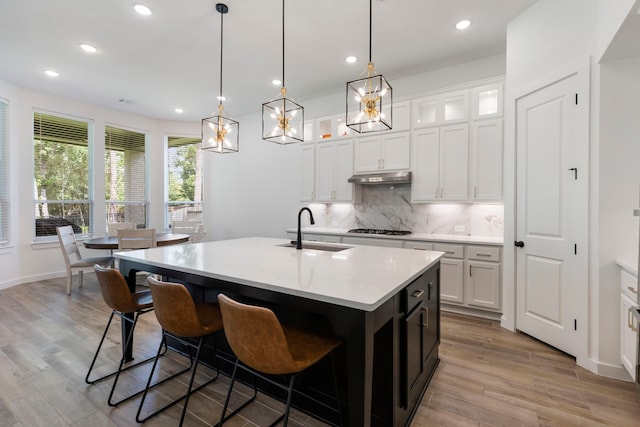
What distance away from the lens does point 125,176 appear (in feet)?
20.8

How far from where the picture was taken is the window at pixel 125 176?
6061 mm

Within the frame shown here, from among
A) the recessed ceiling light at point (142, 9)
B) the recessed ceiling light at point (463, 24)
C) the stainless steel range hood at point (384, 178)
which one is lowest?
the stainless steel range hood at point (384, 178)

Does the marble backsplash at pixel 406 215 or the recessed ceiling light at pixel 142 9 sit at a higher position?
the recessed ceiling light at pixel 142 9

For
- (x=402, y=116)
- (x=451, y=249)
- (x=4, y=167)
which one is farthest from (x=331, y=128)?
(x=4, y=167)

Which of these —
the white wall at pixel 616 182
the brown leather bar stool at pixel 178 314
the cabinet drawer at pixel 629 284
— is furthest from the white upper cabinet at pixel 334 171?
the brown leather bar stool at pixel 178 314

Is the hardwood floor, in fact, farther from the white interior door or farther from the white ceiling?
the white ceiling

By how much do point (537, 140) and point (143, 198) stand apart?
6936mm

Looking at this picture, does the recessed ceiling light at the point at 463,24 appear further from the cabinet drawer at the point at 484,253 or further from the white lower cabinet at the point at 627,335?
the white lower cabinet at the point at 627,335

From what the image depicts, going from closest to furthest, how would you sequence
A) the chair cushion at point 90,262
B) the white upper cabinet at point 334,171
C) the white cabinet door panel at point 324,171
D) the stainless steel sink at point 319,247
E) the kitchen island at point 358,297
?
the kitchen island at point 358,297
the stainless steel sink at point 319,247
the chair cushion at point 90,262
the white upper cabinet at point 334,171
the white cabinet door panel at point 324,171

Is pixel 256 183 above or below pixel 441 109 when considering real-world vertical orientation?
below

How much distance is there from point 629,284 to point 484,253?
134 centimetres

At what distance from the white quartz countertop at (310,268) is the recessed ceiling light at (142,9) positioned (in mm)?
2294

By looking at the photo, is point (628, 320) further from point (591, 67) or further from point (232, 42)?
point (232, 42)

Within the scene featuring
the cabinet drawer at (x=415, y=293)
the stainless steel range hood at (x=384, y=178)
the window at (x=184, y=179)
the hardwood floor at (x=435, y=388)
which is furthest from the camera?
the window at (x=184, y=179)
